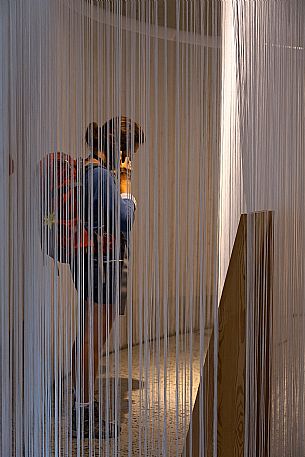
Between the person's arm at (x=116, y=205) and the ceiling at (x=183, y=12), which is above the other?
the ceiling at (x=183, y=12)

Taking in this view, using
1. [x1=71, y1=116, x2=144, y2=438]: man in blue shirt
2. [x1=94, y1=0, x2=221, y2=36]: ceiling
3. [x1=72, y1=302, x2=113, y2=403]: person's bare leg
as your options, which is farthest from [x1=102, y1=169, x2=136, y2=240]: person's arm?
[x1=94, y1=0, x2=221, y2=36]: ceiling

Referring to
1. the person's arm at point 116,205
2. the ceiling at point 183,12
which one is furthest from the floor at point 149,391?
the ceiling at point 183,12

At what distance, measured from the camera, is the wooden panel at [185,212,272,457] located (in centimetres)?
184

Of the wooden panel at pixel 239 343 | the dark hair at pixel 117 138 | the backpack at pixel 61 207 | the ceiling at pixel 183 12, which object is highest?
the ceiling at pixel 183 12

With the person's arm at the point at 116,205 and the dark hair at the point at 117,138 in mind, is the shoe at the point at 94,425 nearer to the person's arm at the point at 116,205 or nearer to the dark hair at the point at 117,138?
the person's arm at the point at 116,205

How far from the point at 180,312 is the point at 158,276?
0.35 ft

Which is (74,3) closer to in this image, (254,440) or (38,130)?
(38,130)

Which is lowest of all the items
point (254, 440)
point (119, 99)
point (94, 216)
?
point (254, 440)

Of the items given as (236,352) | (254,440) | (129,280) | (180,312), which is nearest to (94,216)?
(129,280)

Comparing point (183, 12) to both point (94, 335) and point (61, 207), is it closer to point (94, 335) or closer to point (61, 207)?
point (61, 207)

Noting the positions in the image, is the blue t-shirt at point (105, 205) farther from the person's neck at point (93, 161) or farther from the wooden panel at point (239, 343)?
the wooden panel at point (239, 343)

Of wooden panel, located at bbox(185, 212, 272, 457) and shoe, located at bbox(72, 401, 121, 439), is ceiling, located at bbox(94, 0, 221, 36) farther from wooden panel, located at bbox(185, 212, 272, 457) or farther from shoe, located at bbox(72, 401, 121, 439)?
shoe, located at bbox(72, 401, 121, 439)

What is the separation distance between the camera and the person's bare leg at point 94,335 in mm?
1849

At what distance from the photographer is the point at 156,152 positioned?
1.79 meters
